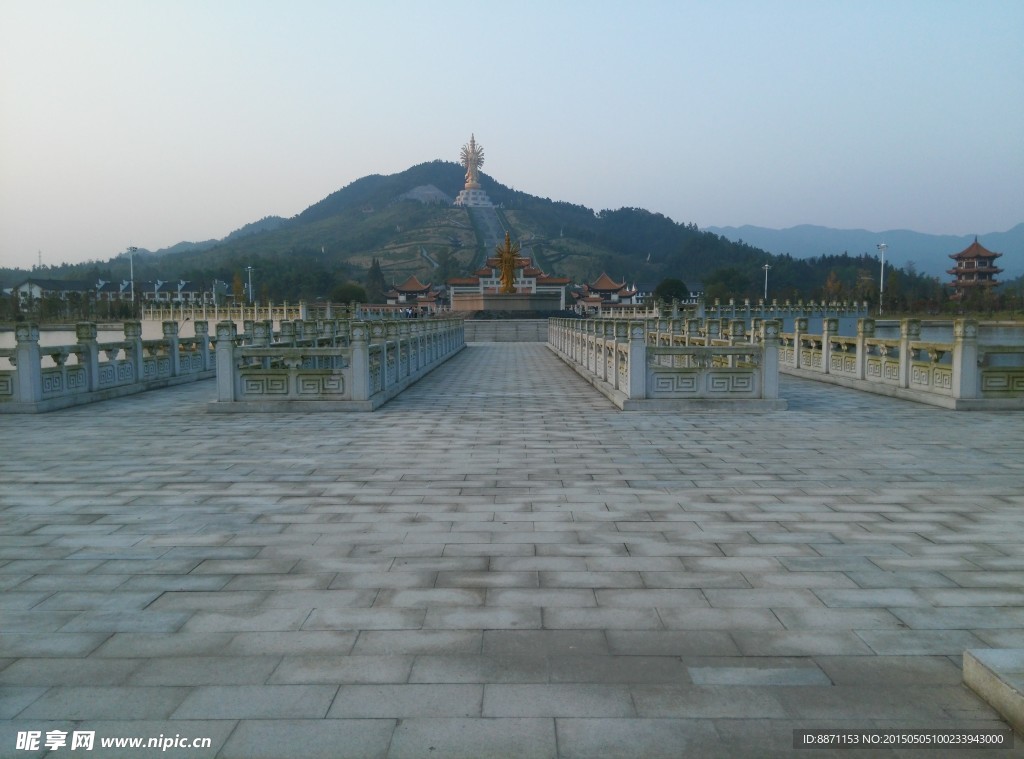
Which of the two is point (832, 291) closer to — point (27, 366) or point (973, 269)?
point (973, 269)

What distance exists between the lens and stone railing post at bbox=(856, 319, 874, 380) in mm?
14205

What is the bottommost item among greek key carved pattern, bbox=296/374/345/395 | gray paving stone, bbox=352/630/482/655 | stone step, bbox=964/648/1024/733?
gray paving stone, bbox=352/630/482/655

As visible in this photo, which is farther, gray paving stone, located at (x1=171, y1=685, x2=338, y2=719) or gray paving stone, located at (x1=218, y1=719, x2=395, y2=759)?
gray paving stone, located at (x1=171, y1=685, x2=338, y2=719)

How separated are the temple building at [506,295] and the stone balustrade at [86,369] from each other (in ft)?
109

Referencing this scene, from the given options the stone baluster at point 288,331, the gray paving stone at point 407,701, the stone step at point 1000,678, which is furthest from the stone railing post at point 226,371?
the stone step at point 1000,678

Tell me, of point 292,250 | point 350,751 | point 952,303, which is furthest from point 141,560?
point 292,250

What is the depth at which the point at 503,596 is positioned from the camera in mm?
3869

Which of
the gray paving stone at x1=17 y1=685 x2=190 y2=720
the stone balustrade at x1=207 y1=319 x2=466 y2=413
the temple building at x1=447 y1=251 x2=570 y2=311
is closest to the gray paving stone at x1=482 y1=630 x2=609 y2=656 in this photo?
the gray paving stone at x1=17 y1=685 x2=190 y2=720

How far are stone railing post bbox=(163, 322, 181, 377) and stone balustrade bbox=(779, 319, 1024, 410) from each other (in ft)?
44.9

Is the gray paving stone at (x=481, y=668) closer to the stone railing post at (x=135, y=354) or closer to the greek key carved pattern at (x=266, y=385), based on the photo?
the greek key carved pattern at (x=266, y=385)

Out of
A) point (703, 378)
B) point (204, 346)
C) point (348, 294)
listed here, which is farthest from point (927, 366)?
point (348, 294)

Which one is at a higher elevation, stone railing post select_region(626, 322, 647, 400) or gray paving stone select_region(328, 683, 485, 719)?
stone railing post select_region(626, 322, 647, 400)

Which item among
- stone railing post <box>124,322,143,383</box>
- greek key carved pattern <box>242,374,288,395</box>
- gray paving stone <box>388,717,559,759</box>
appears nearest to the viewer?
gray paving stone <box>388,717,559,759</box>

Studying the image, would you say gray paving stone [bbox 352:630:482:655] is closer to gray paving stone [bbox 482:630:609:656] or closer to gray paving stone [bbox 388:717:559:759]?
gray paving stone [bbox 482:630:609:656]
